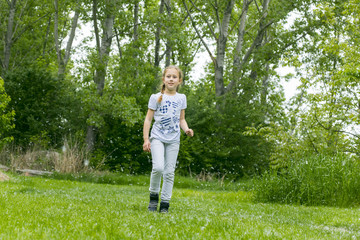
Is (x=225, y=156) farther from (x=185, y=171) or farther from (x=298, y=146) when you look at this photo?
(x=298, y=146)

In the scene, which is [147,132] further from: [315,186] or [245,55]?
[245,55]

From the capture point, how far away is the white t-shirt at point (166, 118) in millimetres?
6703

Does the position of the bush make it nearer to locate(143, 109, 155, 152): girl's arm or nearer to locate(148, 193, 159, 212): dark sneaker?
locate(148, 193, 159, 212): dark sneaker

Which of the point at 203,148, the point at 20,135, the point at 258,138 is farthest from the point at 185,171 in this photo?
the point at 20,135

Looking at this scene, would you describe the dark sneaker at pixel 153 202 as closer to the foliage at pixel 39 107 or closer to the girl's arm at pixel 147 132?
the girl's arm at pixel 147 132

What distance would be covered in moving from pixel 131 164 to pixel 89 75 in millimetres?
4698

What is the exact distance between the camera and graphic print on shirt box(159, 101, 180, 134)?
673 cm

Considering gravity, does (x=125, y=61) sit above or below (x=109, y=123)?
above

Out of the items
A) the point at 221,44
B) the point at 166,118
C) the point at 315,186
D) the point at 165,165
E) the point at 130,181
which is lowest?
the point at 130,181

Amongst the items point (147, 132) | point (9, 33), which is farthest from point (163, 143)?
point (9, 33)

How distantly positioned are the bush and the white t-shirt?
18.0ft

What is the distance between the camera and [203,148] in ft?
72.6

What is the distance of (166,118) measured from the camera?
675 cm

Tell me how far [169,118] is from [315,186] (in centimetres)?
601
